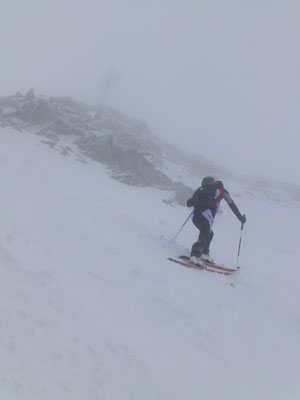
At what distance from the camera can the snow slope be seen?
340 centimetres

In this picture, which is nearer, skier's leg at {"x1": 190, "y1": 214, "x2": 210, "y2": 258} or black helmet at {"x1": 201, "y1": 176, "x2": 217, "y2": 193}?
skier's leg at {"x1": 190, "y1": 214, "x2": 210, "y2": 258}

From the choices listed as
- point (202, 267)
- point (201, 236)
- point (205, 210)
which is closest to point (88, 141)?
point (205, 210)

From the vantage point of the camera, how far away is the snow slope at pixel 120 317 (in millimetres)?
3400

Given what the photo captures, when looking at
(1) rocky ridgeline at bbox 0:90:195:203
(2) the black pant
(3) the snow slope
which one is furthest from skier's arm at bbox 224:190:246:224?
(1) rocky ridgeline at bbox 0:90:195:203

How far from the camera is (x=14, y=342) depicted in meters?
3.33

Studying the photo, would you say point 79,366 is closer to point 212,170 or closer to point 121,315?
point 121,315

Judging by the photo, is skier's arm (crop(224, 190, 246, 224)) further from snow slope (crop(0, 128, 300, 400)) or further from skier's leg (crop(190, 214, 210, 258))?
snow slope (crop(0, 128, 300, 400))

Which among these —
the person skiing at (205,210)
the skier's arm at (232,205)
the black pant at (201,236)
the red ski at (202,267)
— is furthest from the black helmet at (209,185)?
the red ski at (202,267)

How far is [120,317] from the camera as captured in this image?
464 cm

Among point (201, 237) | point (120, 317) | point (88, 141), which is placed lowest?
point (120, 317)

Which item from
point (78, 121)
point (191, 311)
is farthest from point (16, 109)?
point (191, 311)

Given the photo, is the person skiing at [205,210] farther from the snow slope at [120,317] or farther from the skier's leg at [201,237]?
the snow slope at [120,317]

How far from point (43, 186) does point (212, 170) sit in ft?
124

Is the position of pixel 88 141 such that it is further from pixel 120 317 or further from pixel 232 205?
pixel 120 317
